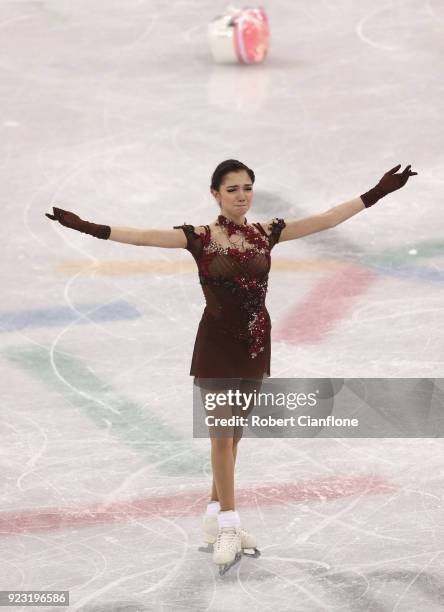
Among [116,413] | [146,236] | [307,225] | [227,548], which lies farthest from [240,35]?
[227,548]

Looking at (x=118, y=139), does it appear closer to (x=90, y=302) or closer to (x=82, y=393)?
(x=90, y=302)

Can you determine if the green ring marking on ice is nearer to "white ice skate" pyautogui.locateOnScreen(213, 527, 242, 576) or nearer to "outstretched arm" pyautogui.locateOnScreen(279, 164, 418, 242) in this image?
"white ice skate" pyautogui.locateOnScreen(213, 527, 242, 576)

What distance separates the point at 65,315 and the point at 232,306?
120 inches

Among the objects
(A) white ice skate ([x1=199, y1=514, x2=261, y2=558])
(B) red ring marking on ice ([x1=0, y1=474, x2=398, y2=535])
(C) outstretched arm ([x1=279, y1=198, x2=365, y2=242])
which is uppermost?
(C) outstretched arm ([x1=279, y1=198, x2=365, y2=242])

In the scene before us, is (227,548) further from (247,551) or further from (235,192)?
(235,192)

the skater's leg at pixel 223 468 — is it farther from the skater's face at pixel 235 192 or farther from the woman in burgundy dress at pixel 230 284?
the skater's face at pixel 235 192

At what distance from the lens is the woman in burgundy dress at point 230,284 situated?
569 centimetres

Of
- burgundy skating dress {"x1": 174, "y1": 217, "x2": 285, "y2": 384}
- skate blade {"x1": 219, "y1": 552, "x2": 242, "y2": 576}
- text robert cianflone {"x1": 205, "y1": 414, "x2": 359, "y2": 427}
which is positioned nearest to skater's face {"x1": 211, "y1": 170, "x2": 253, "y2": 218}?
burgundy skating dress {"x1": 174, "y1": 217, "x2": 285, "y2": 384}

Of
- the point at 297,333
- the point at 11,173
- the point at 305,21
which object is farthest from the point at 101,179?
the point at 305,21

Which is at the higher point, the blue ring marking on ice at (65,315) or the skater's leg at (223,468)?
the blue ring marking on ice at (65,315)

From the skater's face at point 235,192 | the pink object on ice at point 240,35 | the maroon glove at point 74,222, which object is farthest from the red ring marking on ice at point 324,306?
the pink object on ice at point 240,35

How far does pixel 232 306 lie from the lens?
18.8 feet

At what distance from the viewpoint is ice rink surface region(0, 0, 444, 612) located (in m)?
5.95

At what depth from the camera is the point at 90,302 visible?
8773 millimetres
